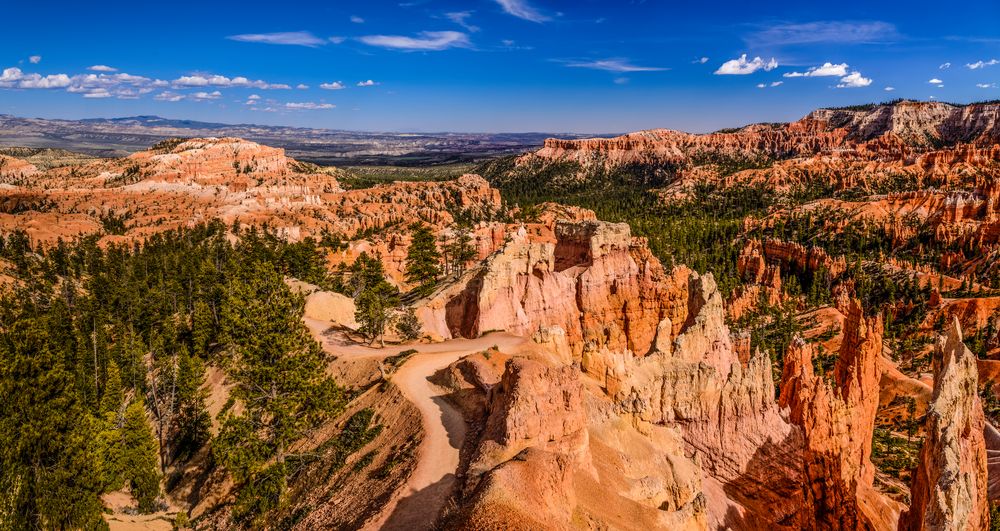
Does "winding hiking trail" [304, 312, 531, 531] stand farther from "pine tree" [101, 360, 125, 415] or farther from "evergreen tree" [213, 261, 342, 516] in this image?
"pine tree" [101, 360, 125, 415]

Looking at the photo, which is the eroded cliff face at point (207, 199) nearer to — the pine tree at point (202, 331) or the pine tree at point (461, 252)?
the pine tree at point (461, 252)

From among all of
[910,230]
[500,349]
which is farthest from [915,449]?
[910,230]

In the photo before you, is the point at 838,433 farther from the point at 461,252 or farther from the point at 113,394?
the point at 461,252

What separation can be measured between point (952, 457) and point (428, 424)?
56.5 feet

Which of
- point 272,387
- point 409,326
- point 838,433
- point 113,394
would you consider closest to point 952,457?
point 838,433

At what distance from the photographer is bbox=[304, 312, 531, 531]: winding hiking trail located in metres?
14.9

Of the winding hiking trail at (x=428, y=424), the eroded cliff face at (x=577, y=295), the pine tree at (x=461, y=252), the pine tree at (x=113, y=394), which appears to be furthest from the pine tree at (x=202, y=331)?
the pine tree at (x=461, y=252)

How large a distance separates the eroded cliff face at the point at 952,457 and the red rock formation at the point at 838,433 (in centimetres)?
382

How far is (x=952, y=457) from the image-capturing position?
18453 millimetres

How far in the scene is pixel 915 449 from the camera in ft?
132

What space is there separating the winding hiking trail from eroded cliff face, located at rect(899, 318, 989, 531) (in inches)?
598

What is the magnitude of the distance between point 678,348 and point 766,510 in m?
8.33

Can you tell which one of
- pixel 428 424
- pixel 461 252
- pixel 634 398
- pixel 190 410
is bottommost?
pixel 190 410

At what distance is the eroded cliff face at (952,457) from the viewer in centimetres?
1767
